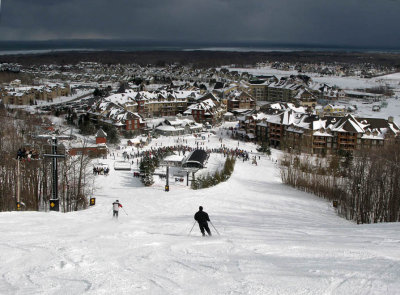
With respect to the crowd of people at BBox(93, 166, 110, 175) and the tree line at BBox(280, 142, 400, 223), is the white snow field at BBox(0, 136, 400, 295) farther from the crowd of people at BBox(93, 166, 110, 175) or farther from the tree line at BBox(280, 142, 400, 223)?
the crowd of people at BBox(93, 166, 110, 175)

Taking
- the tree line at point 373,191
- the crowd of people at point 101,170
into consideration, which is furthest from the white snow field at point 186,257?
the crowd of people at point 101,170

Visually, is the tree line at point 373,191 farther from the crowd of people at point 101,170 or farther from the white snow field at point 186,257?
the crowd of people at point 101,170

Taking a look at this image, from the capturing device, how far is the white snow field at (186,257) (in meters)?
6.39

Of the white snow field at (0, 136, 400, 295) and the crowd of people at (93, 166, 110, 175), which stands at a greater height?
the white snow field at (0, 136, 400, 295)

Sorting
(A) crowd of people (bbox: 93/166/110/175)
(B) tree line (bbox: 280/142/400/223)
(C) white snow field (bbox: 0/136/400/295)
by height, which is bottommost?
(A) crowd of people (bbox: 93/166/110/175)

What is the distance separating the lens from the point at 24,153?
1505 cm

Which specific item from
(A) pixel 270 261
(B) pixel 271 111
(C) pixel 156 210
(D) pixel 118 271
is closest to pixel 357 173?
(C) pixel 156 210

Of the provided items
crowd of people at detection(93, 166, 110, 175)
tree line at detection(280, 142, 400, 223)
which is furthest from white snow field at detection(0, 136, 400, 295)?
crowd of people at detection(93, 166, 110, 175)

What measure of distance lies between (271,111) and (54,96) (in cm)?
5420

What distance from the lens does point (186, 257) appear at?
8016 millimetres

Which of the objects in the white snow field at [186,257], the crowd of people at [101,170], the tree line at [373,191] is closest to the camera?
the white snow field at [186,257]

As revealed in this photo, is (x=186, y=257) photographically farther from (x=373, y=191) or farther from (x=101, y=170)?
(x=101, y=170)

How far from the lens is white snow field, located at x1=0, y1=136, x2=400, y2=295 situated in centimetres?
639

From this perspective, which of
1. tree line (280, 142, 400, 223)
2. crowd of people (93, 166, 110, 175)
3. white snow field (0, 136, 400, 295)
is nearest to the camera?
white snow field (0, 136, 400, 295)
